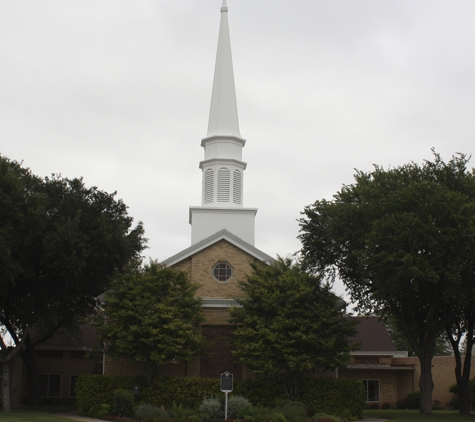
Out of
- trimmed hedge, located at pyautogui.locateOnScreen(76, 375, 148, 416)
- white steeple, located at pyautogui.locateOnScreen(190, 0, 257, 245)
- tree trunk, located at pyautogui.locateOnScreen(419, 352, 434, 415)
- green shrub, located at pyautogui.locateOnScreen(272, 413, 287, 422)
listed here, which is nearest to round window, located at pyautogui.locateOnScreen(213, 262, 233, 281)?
trimmed hedge, located at pyautogui.locateOnScreen(76, 375, 148, 416)

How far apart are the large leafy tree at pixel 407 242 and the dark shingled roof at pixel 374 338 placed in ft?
30.2

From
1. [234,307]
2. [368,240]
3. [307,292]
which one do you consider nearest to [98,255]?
[234,307]

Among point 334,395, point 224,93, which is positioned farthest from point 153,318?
point 224,93

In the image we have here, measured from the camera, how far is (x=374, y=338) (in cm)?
4294

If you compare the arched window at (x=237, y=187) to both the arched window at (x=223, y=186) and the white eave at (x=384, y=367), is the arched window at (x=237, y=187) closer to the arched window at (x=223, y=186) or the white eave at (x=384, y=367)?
the arched window at (x=223, y=186)

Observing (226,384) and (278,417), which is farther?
(226,384)

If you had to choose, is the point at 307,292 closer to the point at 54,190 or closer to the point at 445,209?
the point at 445,209

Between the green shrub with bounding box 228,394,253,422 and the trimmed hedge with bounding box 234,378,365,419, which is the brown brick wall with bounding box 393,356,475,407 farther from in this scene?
the green shrub with bounding box 228,394,253,422

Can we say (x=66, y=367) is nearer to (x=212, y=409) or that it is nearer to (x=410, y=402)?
(x=212, y=409)

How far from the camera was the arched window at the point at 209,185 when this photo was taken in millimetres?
37750

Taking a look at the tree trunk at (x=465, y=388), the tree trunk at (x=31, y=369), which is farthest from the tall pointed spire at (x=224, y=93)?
the tree trunk at (x=465, y=388)

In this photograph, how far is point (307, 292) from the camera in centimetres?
2692

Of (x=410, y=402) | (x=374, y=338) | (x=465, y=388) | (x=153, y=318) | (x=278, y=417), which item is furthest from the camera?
(x=374, y=338)

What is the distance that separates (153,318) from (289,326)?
18.3ft
